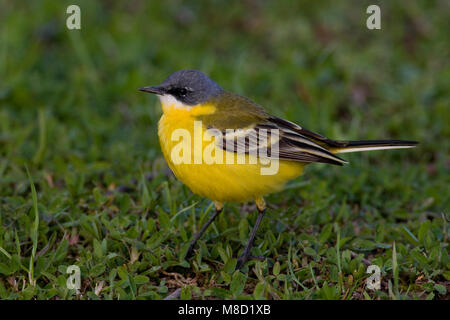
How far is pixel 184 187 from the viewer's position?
5828 millimetres

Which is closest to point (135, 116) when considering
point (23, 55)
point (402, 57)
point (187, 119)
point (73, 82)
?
point (73, 82)

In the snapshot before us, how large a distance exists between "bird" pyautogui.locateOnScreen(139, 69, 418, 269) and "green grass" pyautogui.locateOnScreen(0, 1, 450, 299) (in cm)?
45

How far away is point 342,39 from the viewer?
937 cm

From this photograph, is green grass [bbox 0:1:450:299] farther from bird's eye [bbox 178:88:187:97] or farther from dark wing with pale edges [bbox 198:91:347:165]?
bird's eye [bbox 178:88:187:97]

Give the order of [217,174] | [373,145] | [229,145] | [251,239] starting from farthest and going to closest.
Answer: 1. [373,145]
2. [251,239]
3. [229,145]
4. [217,174]

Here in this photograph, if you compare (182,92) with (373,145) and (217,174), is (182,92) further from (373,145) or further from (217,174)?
(373,145)

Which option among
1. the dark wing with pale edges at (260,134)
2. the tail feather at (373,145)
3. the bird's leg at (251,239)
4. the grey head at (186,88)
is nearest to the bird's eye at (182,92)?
the grey head at (186,88)

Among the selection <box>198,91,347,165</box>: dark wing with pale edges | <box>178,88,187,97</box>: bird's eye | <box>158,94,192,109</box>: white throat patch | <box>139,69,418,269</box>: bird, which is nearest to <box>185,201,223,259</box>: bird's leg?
<box>139,69,418,269</box>: bird

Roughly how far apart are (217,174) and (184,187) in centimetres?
125

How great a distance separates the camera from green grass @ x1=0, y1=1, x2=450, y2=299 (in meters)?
4.73

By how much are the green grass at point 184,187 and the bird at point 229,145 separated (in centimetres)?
45

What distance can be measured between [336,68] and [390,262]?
14.1 ft

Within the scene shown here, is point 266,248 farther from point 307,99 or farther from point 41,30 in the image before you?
point 41,30

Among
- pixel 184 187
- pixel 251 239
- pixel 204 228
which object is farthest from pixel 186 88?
pixel 251 239
